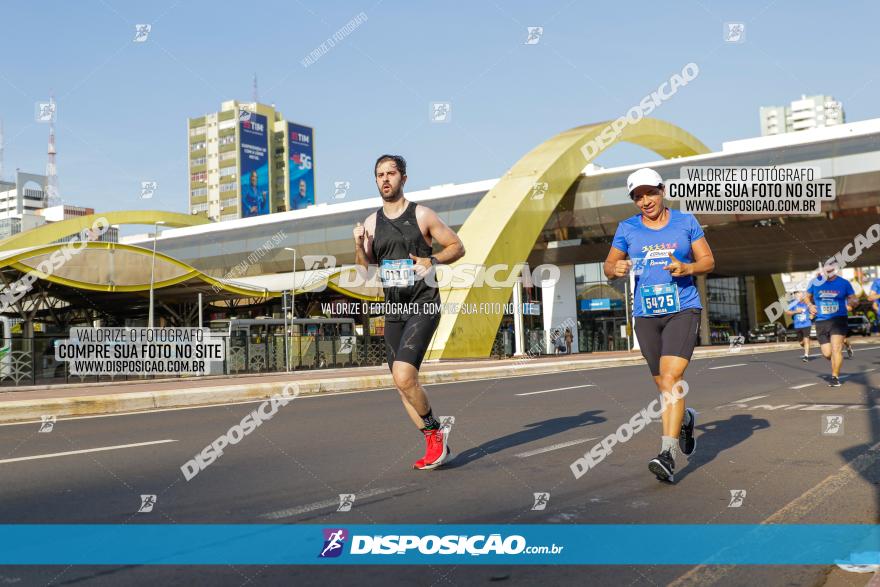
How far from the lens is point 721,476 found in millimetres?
5211

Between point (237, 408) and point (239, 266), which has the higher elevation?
point (239, 266)

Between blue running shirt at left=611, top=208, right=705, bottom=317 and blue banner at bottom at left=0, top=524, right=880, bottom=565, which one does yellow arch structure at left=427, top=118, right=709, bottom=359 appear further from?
blue banner at bottom at left=0, top=524, right=880, bottom=565

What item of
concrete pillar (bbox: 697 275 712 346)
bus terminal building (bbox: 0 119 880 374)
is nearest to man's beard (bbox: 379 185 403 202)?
bus terminal building (bbox: 0 119 880 374)

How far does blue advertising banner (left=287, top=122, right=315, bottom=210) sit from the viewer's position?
148375 mm

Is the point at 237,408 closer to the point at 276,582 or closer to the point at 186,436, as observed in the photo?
the point at 186,436

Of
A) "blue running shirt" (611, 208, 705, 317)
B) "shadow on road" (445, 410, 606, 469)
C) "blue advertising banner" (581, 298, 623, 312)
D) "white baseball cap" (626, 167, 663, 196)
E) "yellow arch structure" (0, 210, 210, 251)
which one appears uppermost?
"yellow arch structure" (0, 210, 210, 251)

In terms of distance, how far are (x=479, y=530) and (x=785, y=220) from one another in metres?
38.8

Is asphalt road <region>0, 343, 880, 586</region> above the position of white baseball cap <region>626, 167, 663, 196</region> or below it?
below

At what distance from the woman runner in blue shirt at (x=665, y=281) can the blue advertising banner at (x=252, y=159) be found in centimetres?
13634

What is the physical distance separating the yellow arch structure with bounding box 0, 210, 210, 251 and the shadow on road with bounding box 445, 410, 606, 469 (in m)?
54.5

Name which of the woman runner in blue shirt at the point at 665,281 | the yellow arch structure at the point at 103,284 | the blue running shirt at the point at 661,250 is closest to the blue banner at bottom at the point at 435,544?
the woman runner in blue shirt at the point at 665,281

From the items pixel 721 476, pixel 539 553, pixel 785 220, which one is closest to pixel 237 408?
pixel 721 476

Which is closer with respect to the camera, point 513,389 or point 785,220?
point 513,389

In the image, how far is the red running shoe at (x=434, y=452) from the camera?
18.4ft
